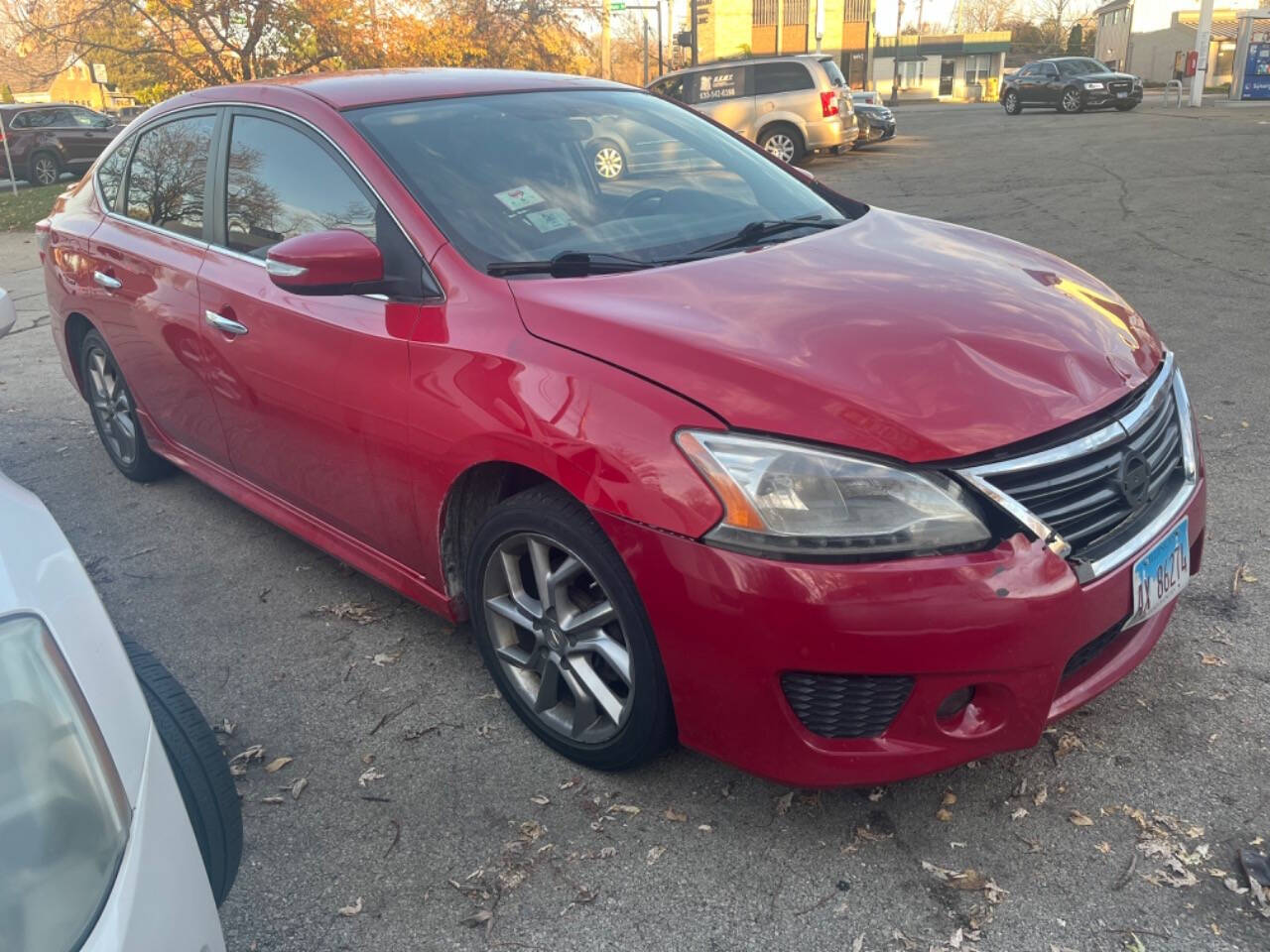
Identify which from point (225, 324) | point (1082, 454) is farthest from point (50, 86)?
point (1082, 454)

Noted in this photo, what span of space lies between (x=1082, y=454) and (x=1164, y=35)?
2277 inches

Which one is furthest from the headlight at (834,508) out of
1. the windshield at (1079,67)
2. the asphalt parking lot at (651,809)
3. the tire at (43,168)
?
the windshield at (1079,67)

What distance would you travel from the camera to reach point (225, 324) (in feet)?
11.5

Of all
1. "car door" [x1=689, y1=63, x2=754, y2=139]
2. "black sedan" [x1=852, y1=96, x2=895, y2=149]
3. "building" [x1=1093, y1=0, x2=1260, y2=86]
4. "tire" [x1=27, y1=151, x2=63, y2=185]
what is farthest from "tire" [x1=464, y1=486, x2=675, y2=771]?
"building" [x1=1093, y1=0, x2=1260, y2=86]

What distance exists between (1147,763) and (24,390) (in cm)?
671

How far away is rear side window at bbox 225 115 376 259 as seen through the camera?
309 cm

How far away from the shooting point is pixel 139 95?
78.3 ft

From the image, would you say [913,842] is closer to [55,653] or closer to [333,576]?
[55,653]

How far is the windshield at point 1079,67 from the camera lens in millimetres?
28469

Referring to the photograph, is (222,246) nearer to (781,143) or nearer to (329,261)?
(329,261)

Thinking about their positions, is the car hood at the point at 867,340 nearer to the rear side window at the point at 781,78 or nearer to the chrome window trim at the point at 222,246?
the chrome window trim at the point at 222,246

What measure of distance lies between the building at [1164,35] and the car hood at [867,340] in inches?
1900

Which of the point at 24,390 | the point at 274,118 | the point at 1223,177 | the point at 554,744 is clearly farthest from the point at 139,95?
the point at 554,744

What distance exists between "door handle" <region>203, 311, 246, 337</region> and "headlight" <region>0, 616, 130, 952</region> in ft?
7.22
